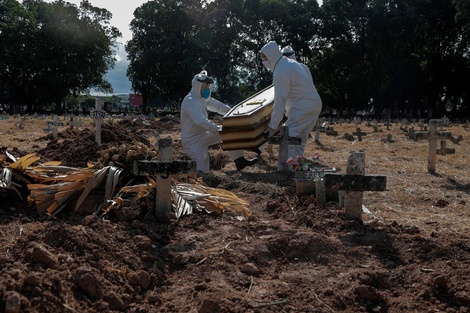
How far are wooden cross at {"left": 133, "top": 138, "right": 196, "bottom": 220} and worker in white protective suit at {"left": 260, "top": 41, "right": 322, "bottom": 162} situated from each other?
4749 millimetres

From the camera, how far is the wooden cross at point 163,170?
17.5 feet

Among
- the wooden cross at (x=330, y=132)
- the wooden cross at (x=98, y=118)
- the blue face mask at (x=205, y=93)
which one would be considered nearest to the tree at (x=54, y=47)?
the wooden cross at (x=330, y=132)

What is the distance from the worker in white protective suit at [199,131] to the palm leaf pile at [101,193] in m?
4.22

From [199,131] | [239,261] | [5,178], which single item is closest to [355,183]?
[239,261]

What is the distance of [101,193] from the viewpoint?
5.86 m

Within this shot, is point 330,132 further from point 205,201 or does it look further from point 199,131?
point 205,201

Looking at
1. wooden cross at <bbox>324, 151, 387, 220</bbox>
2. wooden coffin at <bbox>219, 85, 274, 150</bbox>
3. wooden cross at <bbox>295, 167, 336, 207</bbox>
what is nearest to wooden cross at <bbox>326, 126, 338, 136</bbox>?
wooden coffin at <bbox>219, 85, 274, 150</bbox>

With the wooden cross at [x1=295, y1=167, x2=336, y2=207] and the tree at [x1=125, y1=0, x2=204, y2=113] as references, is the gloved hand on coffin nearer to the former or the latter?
the wooden cross at [x1=295, y1=167, x2=336, y2=207]

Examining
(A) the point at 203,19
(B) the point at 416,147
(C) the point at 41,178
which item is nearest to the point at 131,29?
(A) the point at 203,19

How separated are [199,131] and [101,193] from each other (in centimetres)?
502

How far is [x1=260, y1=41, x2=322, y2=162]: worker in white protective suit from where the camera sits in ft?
33.1

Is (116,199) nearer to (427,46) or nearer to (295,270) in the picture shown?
(295,270)

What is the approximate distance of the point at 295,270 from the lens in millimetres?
4172

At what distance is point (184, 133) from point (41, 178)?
4.74m
